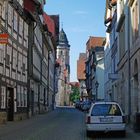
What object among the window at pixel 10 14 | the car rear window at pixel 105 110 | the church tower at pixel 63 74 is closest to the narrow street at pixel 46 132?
the car rear window at pixel 105 110

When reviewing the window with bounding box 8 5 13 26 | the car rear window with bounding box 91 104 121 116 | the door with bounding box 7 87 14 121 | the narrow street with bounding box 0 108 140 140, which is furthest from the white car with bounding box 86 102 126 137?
the door with bounding box 7 87 14 121

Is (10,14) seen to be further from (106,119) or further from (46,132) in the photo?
(106,119)

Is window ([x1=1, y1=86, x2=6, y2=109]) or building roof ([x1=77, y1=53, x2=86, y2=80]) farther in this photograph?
building roof ([x1=77, y1=53, x2=86, y2=80])

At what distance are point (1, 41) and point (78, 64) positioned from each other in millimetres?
169149

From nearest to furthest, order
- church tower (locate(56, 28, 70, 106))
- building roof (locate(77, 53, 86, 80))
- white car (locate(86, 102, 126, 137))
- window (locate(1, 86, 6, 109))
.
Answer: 1. white car (locate(86, 102, 126, 137))
2. window (locate(1, 86, 6, 109))
3. church tower (locate(56, 28, 70, 106))
4. building roof (locate(77, 53, 86, 80))

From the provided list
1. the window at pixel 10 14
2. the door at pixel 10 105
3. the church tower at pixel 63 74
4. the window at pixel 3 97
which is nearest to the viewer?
the window at pixel 3 97

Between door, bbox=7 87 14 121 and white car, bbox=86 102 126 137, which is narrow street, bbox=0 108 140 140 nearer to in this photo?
white car, bbox=86 102 126 137

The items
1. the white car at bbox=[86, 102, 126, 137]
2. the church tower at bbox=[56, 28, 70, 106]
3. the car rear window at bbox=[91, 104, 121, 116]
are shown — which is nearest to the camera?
the white car at bbox=[86, 102, 126, 137]

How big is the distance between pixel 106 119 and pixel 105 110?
589 millimetres

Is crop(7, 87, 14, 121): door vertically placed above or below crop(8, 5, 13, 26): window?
below

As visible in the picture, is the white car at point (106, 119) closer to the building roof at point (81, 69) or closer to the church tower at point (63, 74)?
the church tower at point (63, 74)

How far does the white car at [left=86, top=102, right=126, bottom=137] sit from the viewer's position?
70.8 ft

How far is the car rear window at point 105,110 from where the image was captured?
71.7 feet

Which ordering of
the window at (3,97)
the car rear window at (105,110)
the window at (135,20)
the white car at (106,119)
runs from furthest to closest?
1. the window at (3,97)
2. the window at (135,20)
3. the car rear window at (105,110)
4. the white car at (106,119)
